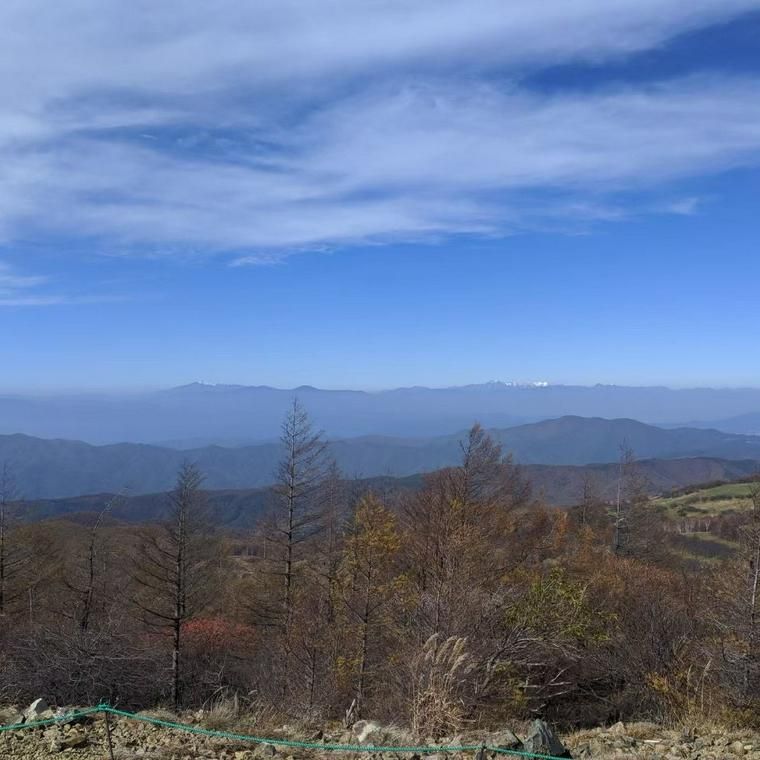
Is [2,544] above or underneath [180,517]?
underneath

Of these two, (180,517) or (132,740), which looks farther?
(180,517)

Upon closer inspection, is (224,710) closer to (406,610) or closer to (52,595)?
(406,610)

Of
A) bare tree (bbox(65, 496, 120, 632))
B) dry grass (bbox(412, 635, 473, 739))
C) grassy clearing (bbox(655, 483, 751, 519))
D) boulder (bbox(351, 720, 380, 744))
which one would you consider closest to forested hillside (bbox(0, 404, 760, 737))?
dry grass (bbox(412, 635, 473, 739))

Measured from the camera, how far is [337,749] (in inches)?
255

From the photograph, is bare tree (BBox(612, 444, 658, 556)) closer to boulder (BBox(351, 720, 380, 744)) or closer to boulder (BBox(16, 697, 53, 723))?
boulder (BBox(351, 720, 380, 744))

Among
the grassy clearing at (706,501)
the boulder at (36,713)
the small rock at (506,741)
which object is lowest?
the grassy clearing at (706,501)

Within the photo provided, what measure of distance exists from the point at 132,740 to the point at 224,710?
1302mm

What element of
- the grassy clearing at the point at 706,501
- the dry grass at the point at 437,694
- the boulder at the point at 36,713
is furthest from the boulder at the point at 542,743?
the grassy clearing at the point at 706,501

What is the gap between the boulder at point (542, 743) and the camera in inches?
251

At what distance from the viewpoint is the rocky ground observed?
629cm

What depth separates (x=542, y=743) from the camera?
6.41 metres

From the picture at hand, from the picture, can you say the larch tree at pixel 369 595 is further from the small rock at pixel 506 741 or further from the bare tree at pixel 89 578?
the small rock at pixel 506 741

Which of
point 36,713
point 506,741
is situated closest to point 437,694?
point 506,741

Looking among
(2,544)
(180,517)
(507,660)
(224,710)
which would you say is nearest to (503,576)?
(507,660)
